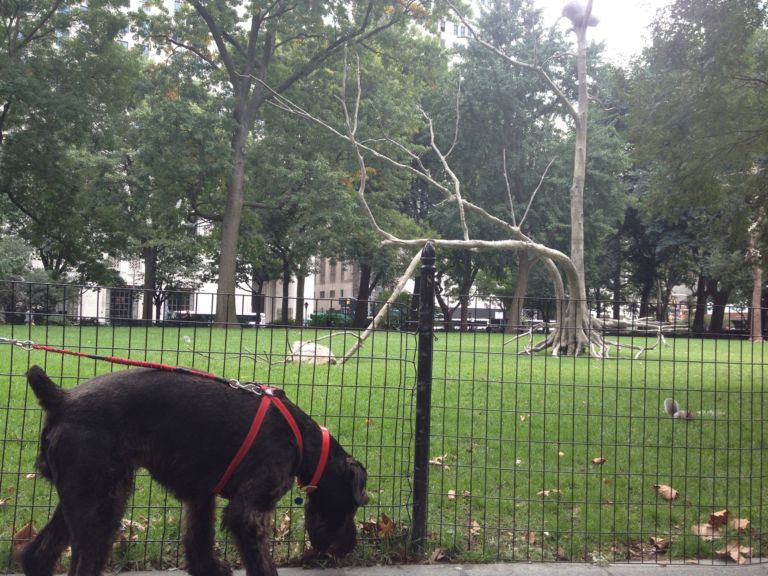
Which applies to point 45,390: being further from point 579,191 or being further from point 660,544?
point 579,191

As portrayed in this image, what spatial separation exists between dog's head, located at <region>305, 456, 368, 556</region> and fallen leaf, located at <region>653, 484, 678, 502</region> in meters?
2.85

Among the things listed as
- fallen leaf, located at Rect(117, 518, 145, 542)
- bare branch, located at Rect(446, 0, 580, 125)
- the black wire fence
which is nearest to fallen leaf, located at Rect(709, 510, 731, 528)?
the black wire fence

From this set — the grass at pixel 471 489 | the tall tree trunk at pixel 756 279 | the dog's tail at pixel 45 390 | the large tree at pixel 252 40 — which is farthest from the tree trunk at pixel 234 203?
the dog's tail at pixel 45 390

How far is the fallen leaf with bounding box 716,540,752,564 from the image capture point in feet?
15.2

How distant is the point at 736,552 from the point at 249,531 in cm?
321

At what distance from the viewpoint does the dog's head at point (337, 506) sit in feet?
12.9

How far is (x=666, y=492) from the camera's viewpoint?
5.72 metres

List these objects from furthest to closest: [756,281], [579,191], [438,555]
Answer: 1. [756,281]
2. [579,191]
3. [438,555]

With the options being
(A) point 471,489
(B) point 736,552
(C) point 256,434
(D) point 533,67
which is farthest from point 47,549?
(D) point 533,67

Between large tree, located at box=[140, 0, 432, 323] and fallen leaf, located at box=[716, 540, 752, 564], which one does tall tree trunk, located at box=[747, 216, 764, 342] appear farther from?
large tree, located at box=[140, 0, 432, 323]

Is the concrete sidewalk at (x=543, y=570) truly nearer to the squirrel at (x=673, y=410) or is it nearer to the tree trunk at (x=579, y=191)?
the squirrel at (x=673, y=410)

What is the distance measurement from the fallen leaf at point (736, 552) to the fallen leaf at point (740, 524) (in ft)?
0.62

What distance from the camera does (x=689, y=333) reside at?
5.33 metres

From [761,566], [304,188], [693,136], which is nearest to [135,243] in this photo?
[304,188]
